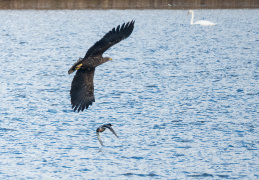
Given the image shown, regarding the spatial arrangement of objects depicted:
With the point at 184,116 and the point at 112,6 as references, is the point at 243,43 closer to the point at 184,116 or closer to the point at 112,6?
the point at 184,116

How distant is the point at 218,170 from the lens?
14.9m

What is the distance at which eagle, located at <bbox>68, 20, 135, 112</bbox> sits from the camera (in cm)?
1438

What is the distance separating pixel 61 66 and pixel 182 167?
21.5 m

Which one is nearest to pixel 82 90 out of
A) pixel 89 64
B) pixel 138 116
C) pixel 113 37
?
pixel 89 64

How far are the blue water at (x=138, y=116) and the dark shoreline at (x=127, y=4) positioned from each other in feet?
114

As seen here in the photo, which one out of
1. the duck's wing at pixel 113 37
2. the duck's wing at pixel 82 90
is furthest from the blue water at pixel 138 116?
the duck's wing at pixel 113 37

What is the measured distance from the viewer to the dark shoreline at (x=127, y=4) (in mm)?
77312

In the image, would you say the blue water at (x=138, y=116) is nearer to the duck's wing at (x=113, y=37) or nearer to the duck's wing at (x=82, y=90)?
the duck's wing at (x=82, y=90)

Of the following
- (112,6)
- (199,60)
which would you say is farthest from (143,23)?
(199,60)

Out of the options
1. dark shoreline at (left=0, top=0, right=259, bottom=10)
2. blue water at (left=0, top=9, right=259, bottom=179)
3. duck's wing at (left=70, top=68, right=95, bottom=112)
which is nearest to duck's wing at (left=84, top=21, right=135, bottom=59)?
duck's wing at (left=70, top=68, right=95, bottom=112)

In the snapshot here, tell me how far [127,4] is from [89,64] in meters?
63.3

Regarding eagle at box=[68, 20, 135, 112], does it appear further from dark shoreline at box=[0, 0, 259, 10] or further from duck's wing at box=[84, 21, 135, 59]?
dark shoreline at box=[0, 0, 259, 10]

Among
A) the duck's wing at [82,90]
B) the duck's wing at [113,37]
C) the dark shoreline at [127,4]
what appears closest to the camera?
the duck's wing at [113,37]

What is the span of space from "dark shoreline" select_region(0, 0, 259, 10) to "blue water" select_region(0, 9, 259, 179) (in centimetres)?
3469
